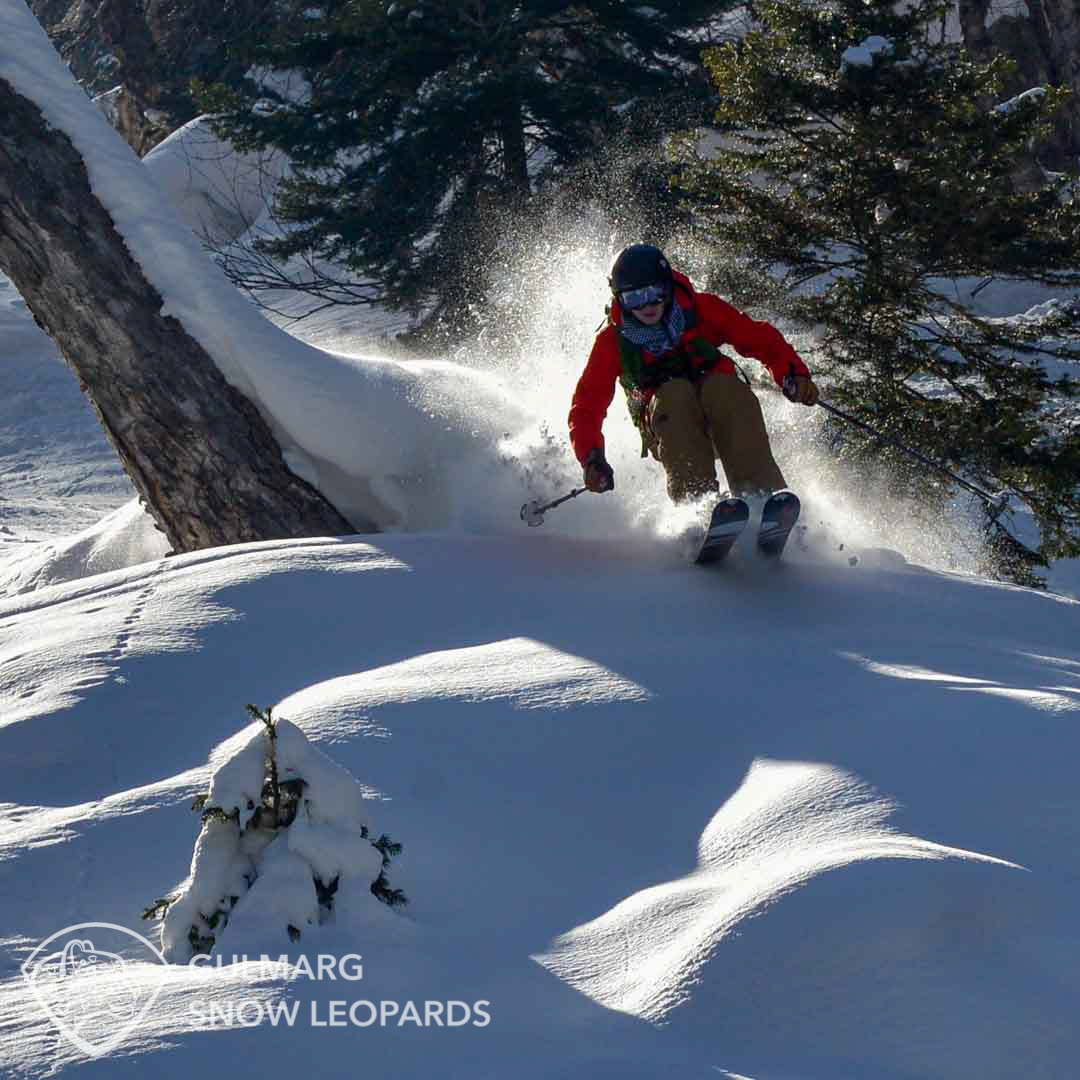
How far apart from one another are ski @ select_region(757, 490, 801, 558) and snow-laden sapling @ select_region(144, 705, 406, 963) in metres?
3.02

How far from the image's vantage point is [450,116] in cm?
1166

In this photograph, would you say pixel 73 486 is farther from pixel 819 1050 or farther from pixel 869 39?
pixel 819 1050

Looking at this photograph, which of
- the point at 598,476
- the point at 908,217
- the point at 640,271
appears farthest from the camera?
the point at 908,217

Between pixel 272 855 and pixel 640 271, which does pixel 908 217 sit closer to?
pixel 640 271

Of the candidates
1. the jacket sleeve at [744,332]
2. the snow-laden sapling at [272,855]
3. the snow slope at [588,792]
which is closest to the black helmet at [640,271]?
the jacket sleeve at [744,332]

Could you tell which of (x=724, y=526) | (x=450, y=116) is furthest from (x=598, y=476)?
(x=450, y=116)

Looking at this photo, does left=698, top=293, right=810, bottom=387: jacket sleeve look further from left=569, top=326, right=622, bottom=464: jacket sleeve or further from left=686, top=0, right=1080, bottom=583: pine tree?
left=686, top=0, right=1080, bottom=583: pine tree

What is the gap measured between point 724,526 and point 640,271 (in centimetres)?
132

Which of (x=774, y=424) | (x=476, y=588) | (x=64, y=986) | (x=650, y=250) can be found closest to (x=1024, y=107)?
(x=774, y=424)

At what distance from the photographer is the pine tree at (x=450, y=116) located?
1148 cm

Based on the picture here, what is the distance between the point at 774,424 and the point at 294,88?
1729cm

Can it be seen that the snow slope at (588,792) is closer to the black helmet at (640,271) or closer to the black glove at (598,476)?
the black glove at (598,476)

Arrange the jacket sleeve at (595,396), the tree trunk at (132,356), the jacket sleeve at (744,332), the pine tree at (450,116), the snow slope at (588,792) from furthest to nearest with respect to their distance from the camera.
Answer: the pine tree at (450,116) < the tree trunk at (132,356) < the jacket sleeve at (744,332) < the jacket sleeve at (595,396) < the snow slope at (588,792)

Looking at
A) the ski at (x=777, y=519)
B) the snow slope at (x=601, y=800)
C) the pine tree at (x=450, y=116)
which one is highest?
the pine tree at (x=450, y=116)
